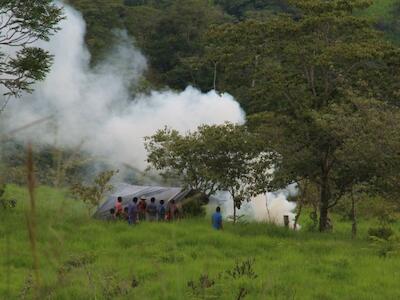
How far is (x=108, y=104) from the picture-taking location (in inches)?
1668

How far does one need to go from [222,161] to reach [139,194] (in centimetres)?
331

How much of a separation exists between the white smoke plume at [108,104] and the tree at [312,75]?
1230 cm

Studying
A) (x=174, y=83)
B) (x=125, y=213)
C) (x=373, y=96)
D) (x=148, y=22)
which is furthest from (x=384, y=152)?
(x=148, y=22)

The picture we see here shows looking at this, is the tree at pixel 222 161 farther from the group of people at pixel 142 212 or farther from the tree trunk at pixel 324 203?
the tree trunk at pixel 324 203

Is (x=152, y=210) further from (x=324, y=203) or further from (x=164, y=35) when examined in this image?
(x=164, y=35)

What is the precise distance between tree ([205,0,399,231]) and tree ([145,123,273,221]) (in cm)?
77

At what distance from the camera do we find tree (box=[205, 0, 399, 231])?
1950 centimetres

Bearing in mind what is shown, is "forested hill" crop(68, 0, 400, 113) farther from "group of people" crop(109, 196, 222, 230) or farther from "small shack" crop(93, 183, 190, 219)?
"group of people" crop(109, 196, 222, 230)

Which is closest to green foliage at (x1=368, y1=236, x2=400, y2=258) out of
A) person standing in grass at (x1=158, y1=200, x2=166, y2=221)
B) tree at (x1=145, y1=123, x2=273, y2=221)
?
tree at (x1=145, y1=123, x2=273, y2=221)

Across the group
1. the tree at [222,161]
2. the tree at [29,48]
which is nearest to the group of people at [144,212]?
the tree at [222,161]

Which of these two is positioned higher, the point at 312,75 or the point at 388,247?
the point at 312,75

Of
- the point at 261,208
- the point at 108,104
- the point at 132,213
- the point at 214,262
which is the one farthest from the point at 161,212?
the point at 108,104

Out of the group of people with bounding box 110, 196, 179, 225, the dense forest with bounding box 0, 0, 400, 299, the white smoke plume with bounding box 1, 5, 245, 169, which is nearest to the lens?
the dense forest with bounding box 0, 0, 400, 299

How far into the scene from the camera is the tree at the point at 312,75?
1950 centimetres
